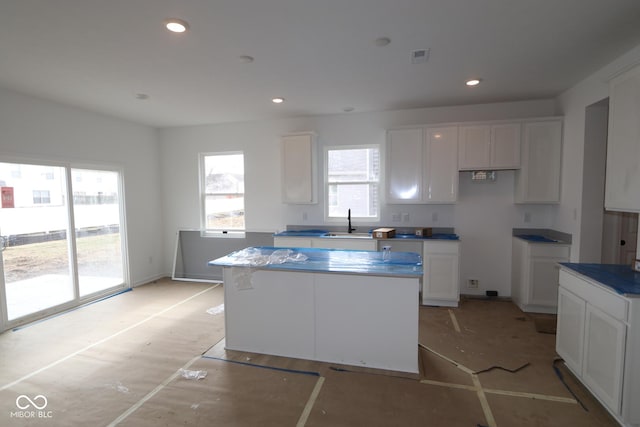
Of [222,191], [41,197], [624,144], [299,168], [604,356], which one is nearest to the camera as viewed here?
[604,356]

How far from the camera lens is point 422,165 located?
4.28 metres

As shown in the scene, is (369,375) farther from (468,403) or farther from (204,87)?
(204,87)

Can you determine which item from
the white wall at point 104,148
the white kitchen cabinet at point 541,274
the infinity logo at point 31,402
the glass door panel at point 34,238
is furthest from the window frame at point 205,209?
the white kitchen cabinet at point 541,274

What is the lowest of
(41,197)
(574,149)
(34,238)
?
(34,238)

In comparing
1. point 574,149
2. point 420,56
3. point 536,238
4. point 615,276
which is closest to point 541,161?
point 574,149

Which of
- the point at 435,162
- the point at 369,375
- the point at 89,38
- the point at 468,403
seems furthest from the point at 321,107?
the point at 468,403

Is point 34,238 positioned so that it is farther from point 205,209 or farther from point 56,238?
point 205,209

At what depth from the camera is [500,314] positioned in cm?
384

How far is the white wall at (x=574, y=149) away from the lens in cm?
329

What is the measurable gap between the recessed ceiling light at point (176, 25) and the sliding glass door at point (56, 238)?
9.65 ft

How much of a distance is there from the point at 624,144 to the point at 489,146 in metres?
1.71

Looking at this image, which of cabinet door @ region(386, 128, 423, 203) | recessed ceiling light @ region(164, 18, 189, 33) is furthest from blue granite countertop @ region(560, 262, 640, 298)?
recessed ceiling light @ region(164, 18, 189, 33)

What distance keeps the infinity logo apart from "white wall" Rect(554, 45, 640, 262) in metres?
5.24

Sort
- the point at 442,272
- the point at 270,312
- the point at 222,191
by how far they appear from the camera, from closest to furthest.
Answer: the point at 270,312 → the point at 442,272 → the point at 222,191
